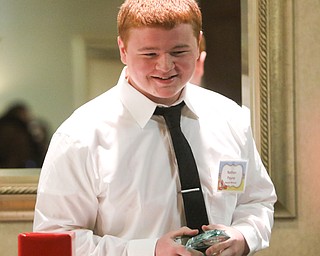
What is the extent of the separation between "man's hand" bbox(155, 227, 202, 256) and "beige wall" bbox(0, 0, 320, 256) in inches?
51.0

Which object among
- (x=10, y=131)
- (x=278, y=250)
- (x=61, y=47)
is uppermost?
(x=61, y=47)

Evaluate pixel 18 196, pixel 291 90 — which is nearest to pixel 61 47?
pixel 18 196

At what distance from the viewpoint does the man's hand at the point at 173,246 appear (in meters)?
1.39

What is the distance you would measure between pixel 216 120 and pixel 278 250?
1.11m

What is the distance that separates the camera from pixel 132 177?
1.56 m

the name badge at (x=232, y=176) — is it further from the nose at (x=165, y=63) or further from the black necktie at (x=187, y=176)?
the nose at (x=165, y=63)

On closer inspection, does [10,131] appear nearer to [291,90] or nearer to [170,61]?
[291,90]

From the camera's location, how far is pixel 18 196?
8.64 feet

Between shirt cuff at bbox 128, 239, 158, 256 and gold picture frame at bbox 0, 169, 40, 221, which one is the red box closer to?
shirt cuff at bbox 128, 239, 158, 256

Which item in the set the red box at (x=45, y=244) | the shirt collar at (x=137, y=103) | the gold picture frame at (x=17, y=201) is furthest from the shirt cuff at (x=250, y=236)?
the gold picture frame at (x=17, y=201)

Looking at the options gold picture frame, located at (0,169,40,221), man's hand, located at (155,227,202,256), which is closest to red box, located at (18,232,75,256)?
man's hand, located at (155,227,202,256)

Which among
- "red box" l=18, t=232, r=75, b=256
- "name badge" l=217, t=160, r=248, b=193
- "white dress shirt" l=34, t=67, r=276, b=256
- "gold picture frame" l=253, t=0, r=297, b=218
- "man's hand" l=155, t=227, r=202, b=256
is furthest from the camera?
"gold picture frame" l=253, t=0, r=297, b=218

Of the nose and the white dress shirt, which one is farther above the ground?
the nose

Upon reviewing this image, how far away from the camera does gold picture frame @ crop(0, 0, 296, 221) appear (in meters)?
2.60
